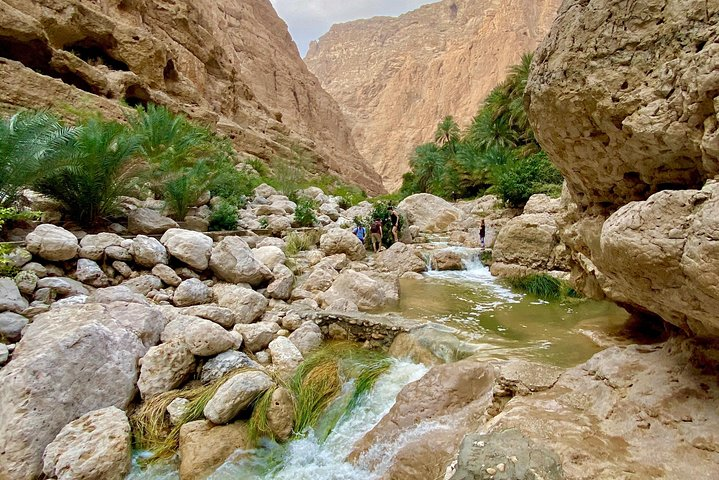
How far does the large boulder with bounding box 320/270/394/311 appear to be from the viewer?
635 cm

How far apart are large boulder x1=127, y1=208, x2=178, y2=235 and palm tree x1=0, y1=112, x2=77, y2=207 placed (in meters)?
1.54

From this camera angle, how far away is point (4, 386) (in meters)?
3.07

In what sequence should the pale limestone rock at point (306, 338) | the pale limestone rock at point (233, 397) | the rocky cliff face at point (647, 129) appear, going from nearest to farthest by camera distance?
the rocky cliff face at point (647, 129), the pale limestone rock at point (233, 397), the pale limestone rock at point (306, 338)

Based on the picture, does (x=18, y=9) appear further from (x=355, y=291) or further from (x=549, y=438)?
(x=549, y=438)

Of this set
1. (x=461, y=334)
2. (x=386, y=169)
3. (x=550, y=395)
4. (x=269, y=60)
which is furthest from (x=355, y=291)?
(x=386, y=169)

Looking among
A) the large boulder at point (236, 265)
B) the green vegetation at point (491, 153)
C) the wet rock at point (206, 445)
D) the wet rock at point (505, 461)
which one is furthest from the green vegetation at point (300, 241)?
the green vegetation at point (491, 153)

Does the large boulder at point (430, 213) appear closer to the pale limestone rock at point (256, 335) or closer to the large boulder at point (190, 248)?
the large boulder at point (190, 248)

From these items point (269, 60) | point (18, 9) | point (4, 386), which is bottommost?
point (4, 386)

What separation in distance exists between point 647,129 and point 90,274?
6.25 meters

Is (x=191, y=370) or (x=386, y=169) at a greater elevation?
(x=386, y=169)

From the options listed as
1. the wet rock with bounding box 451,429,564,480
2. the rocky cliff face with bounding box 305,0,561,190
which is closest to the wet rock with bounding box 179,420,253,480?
the wet rock with bounding box 451,429,564,480

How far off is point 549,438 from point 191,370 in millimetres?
3325

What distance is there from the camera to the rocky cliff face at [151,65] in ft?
42.3

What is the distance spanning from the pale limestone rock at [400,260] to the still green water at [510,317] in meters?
0.63
